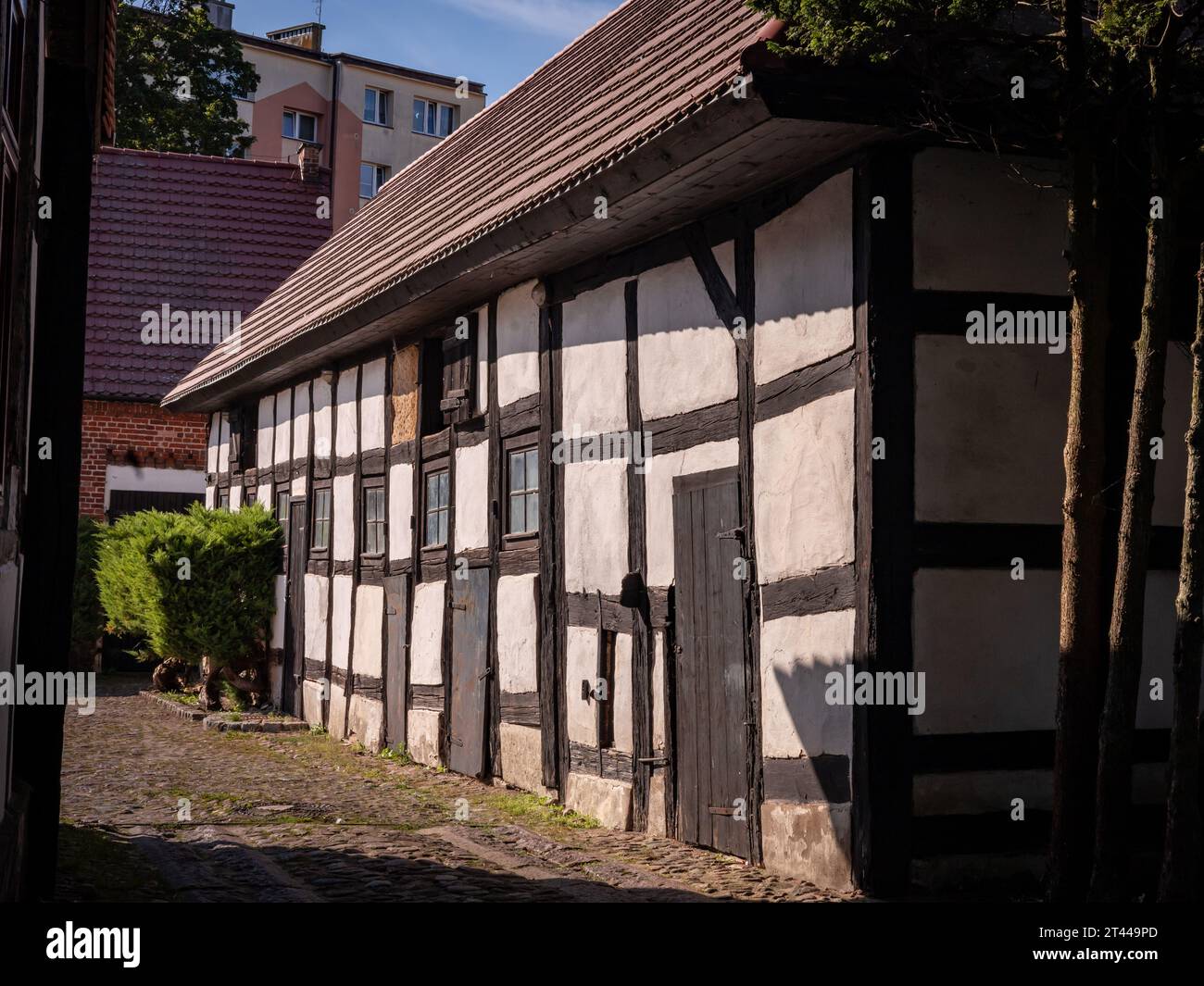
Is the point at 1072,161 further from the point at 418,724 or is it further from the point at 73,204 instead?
the point at 418,724

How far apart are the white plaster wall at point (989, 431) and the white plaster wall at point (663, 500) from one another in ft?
5.11

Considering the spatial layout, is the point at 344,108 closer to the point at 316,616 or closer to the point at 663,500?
the point at 316,616

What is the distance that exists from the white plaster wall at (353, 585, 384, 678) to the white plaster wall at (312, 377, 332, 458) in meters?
1.78

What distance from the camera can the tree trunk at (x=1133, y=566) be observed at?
5832 millimetres

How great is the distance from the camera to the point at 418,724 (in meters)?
12.1

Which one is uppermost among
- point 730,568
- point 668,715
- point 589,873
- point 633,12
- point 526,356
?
point 633,12

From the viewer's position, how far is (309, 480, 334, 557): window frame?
1474 cm

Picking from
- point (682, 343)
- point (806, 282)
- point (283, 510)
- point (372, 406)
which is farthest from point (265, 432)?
point (806, 282)

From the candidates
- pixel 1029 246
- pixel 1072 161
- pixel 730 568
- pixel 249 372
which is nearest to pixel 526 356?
pixel 730 568

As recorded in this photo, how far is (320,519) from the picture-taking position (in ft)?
49.7

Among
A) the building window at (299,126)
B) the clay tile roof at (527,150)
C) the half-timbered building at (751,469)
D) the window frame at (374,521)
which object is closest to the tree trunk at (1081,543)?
the half-timbered building at (751,469)

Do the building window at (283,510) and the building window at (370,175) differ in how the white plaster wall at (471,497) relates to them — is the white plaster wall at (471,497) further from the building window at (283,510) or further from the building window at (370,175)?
the building window at (370,175)

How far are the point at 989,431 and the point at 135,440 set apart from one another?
16.1 meters
